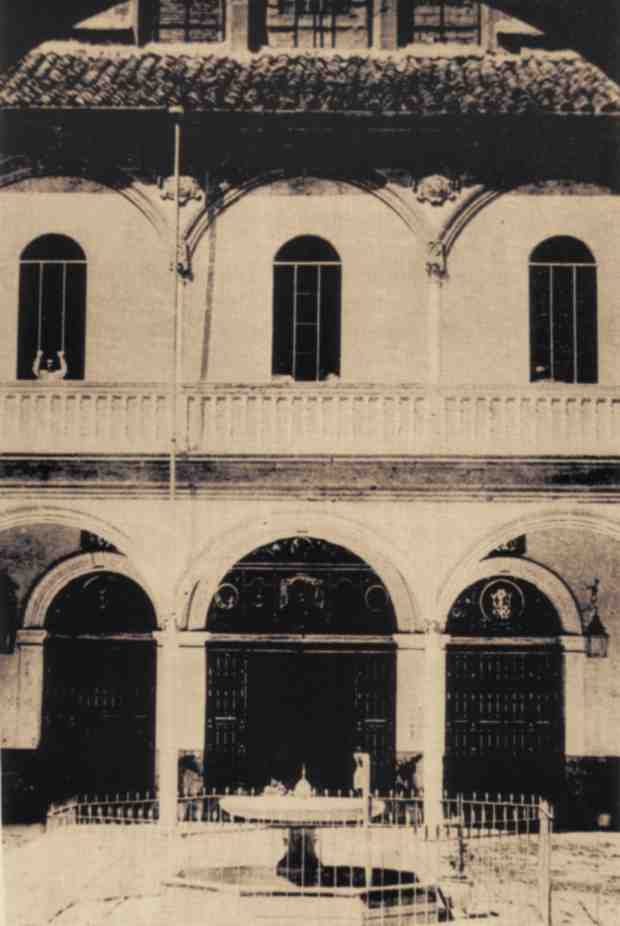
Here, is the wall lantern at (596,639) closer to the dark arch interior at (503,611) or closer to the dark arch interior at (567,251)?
the dark arch interior at (503,611)

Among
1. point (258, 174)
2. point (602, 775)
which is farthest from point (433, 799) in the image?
point (258, 174)

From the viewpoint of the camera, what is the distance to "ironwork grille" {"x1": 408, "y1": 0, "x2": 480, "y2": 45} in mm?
13992

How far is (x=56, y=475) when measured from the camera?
14.3 meters

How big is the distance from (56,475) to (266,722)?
3103mm

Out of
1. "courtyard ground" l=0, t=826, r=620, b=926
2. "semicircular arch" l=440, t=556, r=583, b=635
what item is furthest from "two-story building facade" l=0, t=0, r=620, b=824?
"semicircular arch" l=440, t=556, r=583, b=635

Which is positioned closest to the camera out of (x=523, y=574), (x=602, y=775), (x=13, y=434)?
(x=13, y=434)

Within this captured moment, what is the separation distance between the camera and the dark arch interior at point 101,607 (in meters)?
15.5

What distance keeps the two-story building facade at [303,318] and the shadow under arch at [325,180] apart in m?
0.02

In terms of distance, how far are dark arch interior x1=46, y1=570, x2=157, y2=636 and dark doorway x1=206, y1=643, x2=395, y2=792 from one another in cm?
72

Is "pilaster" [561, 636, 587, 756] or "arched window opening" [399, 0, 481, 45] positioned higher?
"arched window opening" [399, 0, 481, 45]

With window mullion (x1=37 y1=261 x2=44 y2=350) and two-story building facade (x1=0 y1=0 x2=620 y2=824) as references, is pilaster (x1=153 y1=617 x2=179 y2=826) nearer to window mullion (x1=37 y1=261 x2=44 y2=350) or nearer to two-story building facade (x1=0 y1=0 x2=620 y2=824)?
two-story building facade (x1=0 y1=0 x2=620 y2=824)

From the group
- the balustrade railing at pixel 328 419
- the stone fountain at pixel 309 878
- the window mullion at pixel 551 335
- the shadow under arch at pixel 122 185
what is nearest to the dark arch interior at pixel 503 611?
the balustrade railing at pixel 328 419

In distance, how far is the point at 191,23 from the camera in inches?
573

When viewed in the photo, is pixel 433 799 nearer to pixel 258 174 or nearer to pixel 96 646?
pixel 96 646
